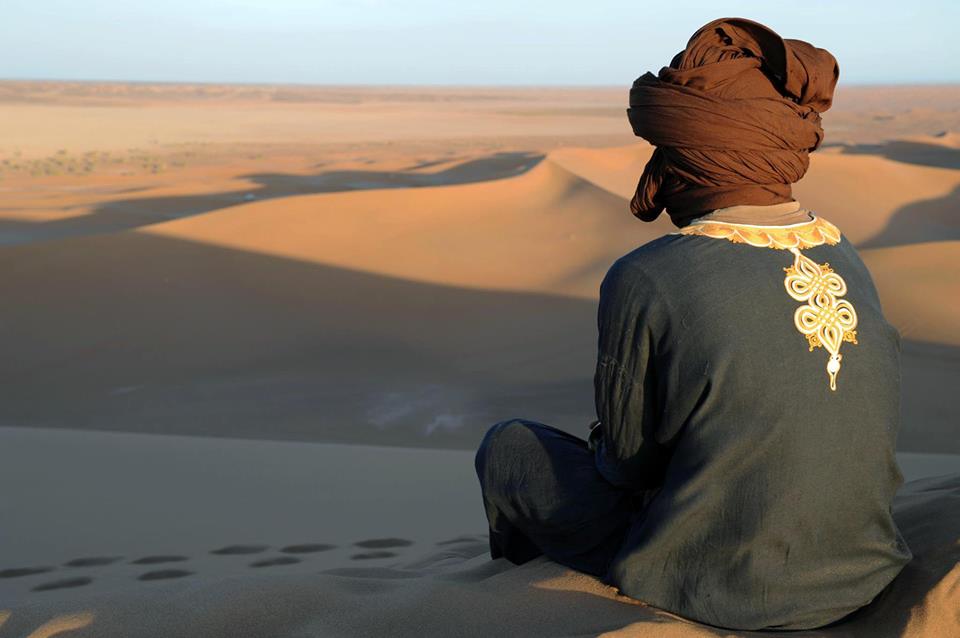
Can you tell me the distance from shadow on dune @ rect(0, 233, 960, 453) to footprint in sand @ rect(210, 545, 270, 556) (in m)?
1.74

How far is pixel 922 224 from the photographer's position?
1596 cm

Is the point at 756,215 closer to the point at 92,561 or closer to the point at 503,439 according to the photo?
the point at 503,439

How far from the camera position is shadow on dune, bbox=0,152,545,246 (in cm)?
1591

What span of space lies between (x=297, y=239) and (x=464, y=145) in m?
28.4

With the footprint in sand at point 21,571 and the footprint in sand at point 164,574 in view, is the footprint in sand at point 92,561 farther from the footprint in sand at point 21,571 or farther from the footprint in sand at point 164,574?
the footprint in sand at point 164,574

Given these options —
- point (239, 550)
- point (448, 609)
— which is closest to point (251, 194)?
point (239, 550)

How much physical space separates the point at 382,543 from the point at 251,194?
1629cm

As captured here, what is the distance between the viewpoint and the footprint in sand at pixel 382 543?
4.34 metres

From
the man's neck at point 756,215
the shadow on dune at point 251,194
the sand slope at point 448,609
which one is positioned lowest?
the shadow on dune at point 251,194

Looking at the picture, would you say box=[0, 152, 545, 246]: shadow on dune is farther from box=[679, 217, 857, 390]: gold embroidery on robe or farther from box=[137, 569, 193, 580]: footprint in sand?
box=[679, 217, 857, 390]: gold embroidery on robe

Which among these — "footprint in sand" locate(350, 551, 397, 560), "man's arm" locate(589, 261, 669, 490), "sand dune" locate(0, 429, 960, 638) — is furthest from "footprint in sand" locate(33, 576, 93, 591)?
"man's arm" locate(589, 261, 669, 490)

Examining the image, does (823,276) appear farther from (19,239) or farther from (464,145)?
(464,145)

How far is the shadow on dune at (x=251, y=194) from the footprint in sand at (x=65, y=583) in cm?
1110

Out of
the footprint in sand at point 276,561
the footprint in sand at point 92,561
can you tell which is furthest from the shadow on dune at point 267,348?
the footprint in sand at point 92,561
